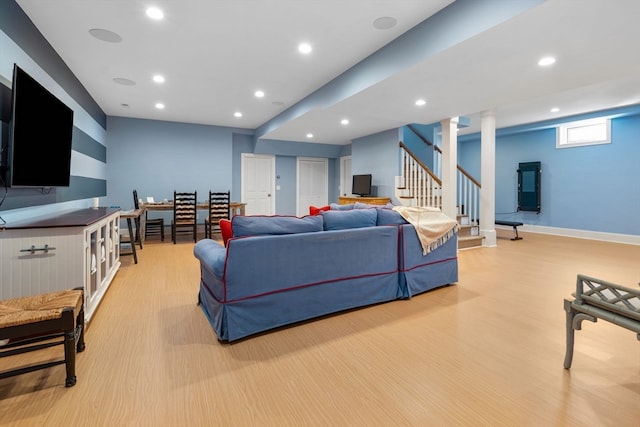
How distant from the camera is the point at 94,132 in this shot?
570 centimetres

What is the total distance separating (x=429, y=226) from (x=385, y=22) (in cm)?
211

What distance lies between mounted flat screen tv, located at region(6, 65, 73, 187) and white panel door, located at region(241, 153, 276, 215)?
5.52 metres

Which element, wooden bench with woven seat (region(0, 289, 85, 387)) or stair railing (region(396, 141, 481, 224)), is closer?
wooden bench with woven seat (region(0, 289, 85, 387))

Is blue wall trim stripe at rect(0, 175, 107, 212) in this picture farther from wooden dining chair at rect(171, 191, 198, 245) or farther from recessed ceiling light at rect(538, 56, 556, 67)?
recessed ceiling light at rect(538, 56, 556, 67)

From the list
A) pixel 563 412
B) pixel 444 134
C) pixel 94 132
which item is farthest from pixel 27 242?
pixel 444 134

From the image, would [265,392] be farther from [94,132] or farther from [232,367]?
[94,132]

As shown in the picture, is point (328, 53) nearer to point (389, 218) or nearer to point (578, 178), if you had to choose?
point (389, 218)

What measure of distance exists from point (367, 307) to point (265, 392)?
4.77 ft

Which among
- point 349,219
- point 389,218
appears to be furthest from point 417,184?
point 349,219

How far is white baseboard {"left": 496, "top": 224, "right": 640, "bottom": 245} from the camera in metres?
6.26

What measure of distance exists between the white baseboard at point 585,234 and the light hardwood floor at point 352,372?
4881 millimetres

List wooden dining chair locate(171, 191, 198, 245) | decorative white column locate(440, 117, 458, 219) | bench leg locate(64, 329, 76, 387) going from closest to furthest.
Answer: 1. bench leg locate(64, 329, 76, 387)
2. decorative white column locate(440, 117, 458, 219)
3. wooden dining chair locate(171, 191, 198, 245)

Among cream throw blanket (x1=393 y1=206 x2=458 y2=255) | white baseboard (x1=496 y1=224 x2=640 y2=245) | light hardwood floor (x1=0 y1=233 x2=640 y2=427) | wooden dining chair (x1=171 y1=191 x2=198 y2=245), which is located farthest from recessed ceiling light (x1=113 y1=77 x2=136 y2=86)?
white baseboard (x1=496 y1=224 x2=640 y2=245)

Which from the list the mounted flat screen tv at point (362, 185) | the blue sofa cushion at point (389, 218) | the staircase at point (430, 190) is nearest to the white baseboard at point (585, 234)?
the staircase at point (430, 190)
